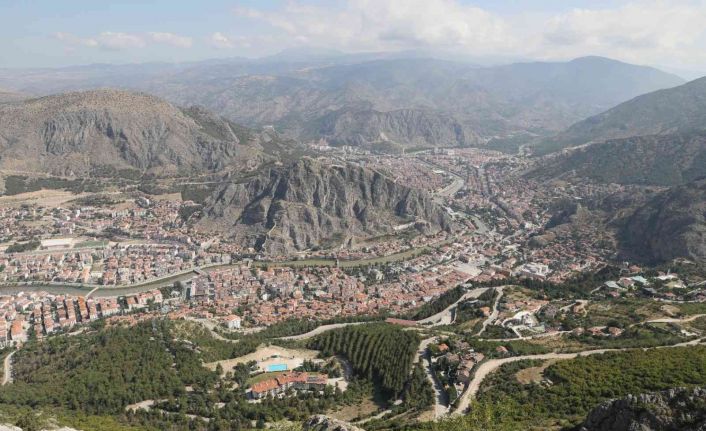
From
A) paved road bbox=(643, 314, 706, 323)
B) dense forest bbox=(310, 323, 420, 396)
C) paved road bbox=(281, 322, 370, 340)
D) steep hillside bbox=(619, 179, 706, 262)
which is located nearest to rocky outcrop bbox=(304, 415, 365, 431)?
dense forest bbox=(310, 323, 420, 396)

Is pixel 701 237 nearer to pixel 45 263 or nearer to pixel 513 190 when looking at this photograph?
pixel 513 190

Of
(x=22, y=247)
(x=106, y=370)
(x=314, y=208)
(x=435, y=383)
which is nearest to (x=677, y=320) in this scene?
(x=435, y=383)

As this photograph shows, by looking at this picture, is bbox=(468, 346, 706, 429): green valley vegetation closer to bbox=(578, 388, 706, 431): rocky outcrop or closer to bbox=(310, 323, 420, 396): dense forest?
bbox=(578, 388, 706, 431): rocky outcrop

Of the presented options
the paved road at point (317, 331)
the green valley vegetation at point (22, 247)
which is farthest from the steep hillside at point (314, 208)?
the paved road at point (317, 331)

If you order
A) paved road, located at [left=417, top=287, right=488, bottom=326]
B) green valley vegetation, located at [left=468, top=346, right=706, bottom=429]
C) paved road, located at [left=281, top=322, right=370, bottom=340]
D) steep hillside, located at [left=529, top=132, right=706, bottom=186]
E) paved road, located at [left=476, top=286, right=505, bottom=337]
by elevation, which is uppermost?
steep hillside, located at [left=529, top=132, right=706, bottom=186]

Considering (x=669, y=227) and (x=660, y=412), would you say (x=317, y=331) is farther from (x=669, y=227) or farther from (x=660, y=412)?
(x=669, y=227)

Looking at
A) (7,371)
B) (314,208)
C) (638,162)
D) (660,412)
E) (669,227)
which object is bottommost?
(7,371)
